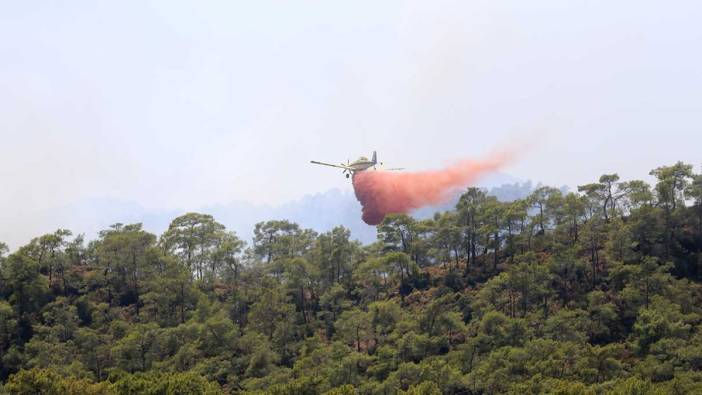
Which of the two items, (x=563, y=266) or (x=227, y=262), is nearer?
(x=563, y=266)

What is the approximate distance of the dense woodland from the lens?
7025 centimetres

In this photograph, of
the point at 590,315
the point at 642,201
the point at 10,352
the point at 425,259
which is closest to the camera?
the point at 590,315

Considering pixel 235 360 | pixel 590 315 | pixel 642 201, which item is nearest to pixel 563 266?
pixel 590 315

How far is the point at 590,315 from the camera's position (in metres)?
85.9

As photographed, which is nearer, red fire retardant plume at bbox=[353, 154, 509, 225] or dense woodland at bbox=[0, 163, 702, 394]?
dense woodland at bbox=[0, 163, 702, 394]

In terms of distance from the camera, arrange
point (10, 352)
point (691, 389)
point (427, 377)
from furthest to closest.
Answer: point (10, 352) < point (427, 377) < point (691, 389)

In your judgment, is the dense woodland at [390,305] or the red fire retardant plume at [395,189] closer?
the dense woodland at [390,305]

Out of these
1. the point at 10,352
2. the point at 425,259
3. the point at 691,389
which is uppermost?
the point at 425,259

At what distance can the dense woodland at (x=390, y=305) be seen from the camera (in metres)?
70.2

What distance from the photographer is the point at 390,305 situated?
88938 millimetres

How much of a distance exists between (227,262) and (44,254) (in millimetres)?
30068

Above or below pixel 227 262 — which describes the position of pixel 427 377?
below

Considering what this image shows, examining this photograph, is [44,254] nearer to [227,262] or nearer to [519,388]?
[227,262]

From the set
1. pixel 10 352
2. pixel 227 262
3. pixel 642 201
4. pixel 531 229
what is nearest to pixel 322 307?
pixel 227 262
